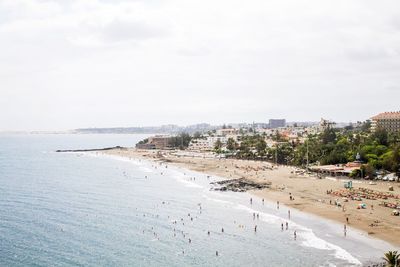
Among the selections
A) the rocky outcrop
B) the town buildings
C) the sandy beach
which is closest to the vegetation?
the sandy beach

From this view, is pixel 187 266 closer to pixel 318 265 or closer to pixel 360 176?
pixel 318 265

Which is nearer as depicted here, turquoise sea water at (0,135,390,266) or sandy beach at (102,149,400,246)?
turquoise sea water at (0,135,390,266)

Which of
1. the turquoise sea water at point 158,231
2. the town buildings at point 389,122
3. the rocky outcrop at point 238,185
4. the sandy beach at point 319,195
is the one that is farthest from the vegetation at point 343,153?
the town buildings at point 389,122

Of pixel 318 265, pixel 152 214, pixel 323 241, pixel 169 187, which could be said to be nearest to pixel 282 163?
pixel 169 187

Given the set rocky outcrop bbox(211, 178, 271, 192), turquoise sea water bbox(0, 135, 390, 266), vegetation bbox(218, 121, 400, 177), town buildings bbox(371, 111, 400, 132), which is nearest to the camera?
turquoise sea water bbox(0, 135, 390, 266)

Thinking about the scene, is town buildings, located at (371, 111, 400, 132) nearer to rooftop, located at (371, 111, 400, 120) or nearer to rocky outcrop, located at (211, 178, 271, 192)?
rooftop, located at (371, 111, 400, 120)
